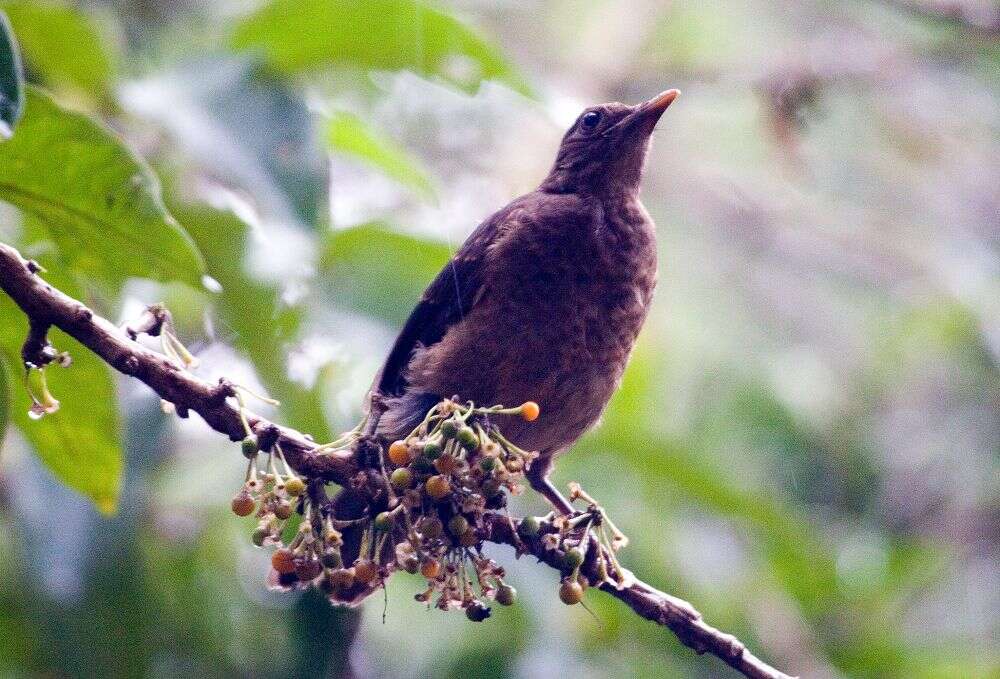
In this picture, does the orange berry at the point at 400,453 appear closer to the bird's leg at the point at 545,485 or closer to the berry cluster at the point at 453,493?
the berry cluster at the point at 453,493

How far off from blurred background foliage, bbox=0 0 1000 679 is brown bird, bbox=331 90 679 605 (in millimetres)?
276

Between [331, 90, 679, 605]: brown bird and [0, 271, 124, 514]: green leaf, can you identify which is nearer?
[0, 271, 124, 514]: green leaf

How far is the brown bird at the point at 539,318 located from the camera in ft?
8.87

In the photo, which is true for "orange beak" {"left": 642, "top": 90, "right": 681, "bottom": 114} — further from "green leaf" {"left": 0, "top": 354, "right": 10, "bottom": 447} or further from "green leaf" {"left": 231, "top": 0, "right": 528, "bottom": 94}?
"green leaf" {"left": 0, "top": 354, "right": 10, "bottom": 447}

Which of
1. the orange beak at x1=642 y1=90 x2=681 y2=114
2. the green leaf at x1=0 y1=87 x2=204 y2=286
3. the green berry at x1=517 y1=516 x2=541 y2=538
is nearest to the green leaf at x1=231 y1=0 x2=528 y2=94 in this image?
the orange beak at x1=642 y1=90 x2=681 y2=114

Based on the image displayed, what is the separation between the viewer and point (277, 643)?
361 centimetres

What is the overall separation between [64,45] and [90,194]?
1.31 meters

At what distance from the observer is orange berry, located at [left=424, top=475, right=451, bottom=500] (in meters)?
1.79

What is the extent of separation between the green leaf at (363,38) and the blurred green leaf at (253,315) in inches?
27.7

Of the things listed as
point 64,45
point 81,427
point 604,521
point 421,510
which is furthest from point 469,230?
point 421,510

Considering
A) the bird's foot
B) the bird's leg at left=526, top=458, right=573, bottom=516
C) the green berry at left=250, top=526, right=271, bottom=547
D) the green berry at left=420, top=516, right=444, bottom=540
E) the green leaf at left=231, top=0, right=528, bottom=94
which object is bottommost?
the green berry at left=250, top=526, right=271, bottom=547

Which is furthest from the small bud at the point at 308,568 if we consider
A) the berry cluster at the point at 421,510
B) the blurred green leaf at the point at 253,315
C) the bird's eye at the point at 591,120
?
the bird's eye at the point at 591,120

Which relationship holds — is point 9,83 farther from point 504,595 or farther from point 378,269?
point 378,269

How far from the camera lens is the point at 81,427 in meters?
2.31
